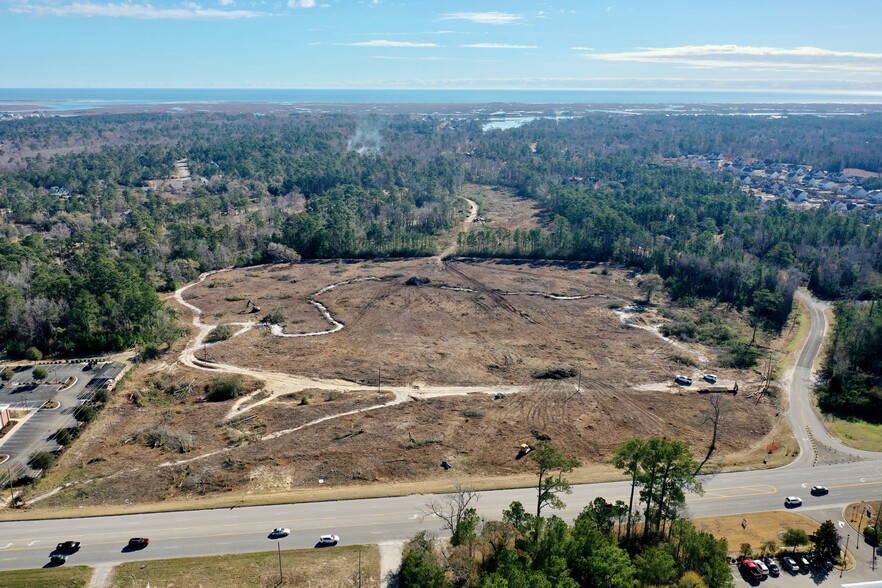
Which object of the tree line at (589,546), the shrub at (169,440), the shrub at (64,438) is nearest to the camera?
the tree line at (589,546)

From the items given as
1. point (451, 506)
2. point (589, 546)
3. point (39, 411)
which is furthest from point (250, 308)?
point (589, 546)

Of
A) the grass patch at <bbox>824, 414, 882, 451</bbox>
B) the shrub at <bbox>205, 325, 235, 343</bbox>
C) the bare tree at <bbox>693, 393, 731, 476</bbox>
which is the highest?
the shrub at <bbox>205, 325, 235, 343</bbox>

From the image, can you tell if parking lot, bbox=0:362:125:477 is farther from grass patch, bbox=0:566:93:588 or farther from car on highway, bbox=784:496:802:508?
car on highway, bbox=784:496:802:508

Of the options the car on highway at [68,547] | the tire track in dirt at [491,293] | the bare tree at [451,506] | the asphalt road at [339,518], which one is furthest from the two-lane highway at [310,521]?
the tire track in dirt at [491,293]

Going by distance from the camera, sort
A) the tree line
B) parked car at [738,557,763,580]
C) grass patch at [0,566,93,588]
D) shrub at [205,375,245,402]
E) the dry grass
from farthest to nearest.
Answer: shrub at [205,375,245,402]
the dry grass
parked car at [738,557,763,580]
grass patch at [0,566,93,588]
the tree line

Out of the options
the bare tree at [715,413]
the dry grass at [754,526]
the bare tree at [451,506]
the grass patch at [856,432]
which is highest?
the bare tree at [451,506]

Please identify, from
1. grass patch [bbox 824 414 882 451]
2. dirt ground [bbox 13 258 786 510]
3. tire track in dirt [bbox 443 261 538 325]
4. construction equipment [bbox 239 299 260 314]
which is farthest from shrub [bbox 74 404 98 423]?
grass patch [bbox 824 414 882 451]

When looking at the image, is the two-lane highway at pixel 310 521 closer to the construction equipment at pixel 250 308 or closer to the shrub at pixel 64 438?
the shrub at pixel 64 438

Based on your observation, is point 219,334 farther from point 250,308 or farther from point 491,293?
point 491,293
